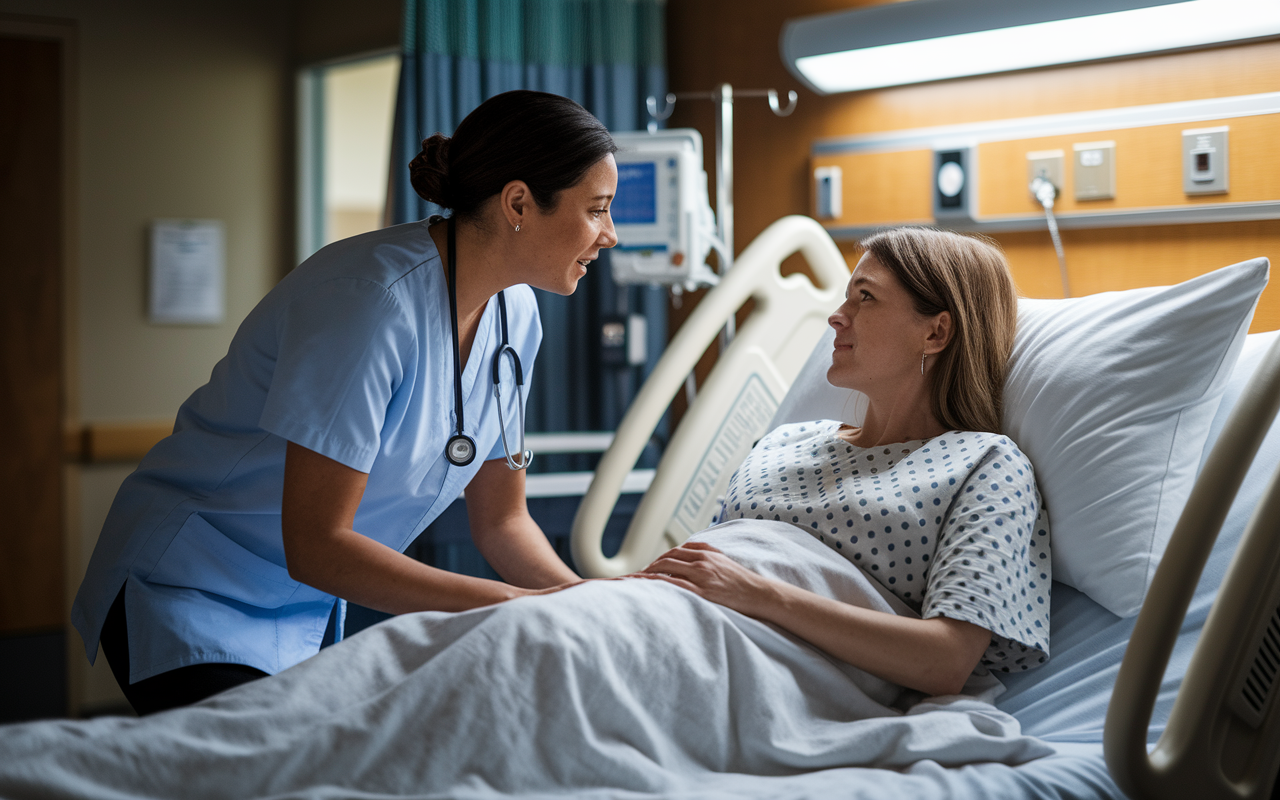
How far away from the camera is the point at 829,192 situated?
3113 mm

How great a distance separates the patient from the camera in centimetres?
132

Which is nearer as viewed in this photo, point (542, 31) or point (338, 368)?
point (338, 368)

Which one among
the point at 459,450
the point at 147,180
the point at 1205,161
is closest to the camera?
the point at 459,450

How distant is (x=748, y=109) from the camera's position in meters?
3.39

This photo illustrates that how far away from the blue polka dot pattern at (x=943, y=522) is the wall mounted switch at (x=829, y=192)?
1.55 meters

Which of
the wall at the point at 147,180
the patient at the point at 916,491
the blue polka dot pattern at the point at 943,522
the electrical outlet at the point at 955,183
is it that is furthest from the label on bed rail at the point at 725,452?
the wall at the point at 147,180

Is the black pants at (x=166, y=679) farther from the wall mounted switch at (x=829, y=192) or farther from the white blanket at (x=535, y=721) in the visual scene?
the wall mounted switch at (x=829, y=192)

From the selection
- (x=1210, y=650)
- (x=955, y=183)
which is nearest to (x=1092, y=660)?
(x=1210, y=650)

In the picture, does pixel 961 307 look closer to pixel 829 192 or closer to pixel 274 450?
pixel 274 450

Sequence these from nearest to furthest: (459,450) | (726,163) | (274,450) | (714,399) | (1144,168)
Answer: (274,450) → (459,450) → (714,399) → (1144,168) → (726,163)

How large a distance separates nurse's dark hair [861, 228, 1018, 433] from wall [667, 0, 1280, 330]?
0.54 meters

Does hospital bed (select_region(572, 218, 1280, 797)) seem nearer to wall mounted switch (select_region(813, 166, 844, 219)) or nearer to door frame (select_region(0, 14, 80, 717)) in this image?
wall mounted switch (select_region(813, 166, 844, 219))

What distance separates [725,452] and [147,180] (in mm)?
2820

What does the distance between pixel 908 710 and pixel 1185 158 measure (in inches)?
65.7
